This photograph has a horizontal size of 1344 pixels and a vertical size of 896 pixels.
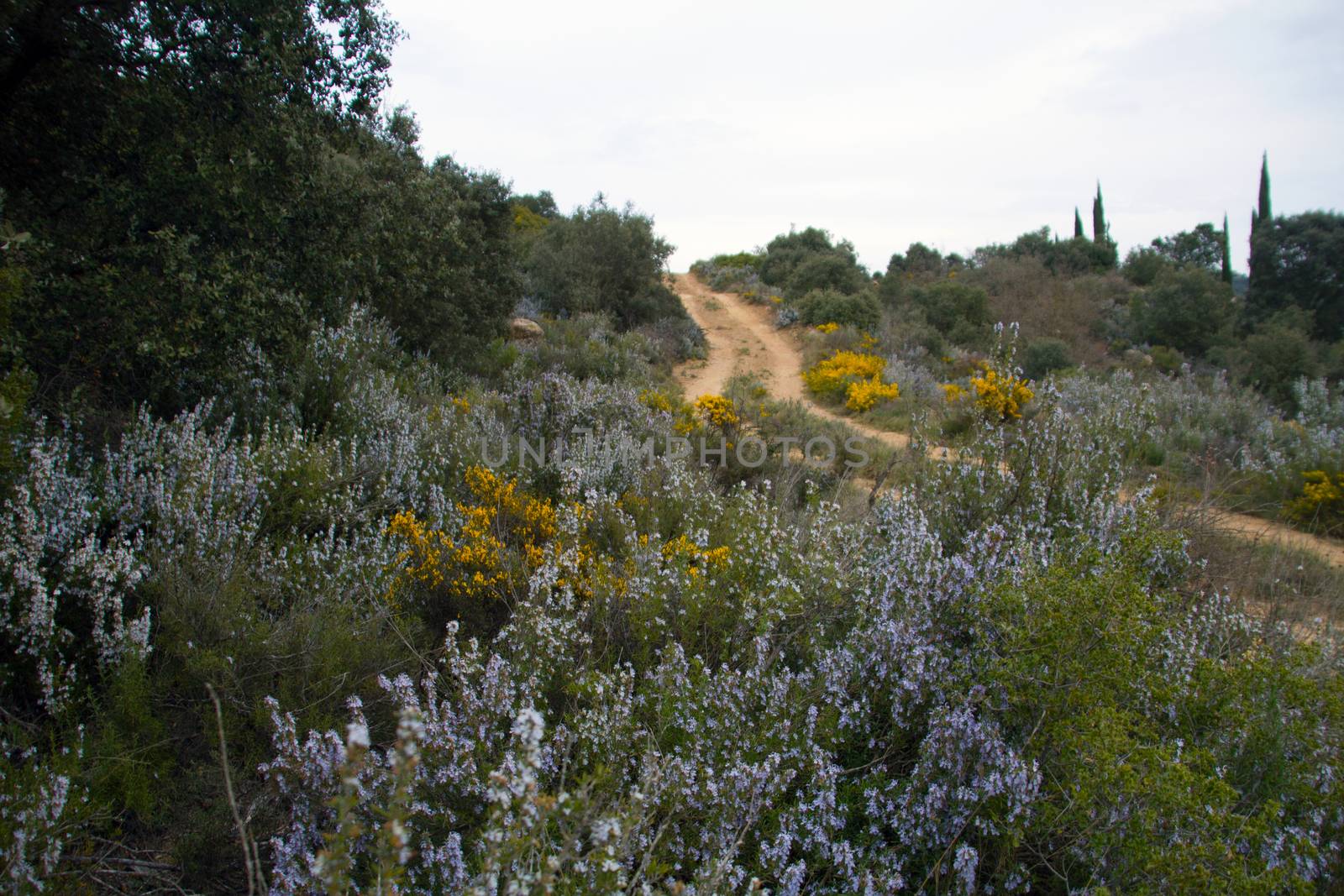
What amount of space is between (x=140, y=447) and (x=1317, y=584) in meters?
7.83

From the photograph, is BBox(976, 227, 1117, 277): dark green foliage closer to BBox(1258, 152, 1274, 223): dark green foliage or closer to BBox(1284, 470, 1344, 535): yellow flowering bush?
BBox(1258, 152, 1274, 223): dark green foliage

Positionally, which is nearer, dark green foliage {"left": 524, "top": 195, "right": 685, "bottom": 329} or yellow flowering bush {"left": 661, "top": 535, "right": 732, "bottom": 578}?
yellow flowering bush {"left": 661, "top": 535, "right": 732, "bottom": 578}

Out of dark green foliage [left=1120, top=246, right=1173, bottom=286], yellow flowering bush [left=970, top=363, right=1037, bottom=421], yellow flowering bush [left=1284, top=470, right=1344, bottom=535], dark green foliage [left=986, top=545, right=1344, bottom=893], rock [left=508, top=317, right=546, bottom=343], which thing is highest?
dark green foliage [left=1120, top=246, right=1173, bottom=286]

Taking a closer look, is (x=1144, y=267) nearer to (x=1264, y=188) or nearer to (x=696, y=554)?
(x=1264, y=188)

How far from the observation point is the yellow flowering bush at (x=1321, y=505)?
25.8ft

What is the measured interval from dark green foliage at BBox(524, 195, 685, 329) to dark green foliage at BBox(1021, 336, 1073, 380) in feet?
28.7

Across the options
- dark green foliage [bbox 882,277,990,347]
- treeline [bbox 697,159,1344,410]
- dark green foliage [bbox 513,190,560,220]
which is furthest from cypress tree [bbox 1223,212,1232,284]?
dark green foliage [bbox 513,190,560,220]

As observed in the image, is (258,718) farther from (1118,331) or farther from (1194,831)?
(1118,331)

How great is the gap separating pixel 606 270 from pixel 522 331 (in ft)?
17.0

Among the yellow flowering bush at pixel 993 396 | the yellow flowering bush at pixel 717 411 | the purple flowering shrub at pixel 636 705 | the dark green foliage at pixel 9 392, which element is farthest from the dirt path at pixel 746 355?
the dark green foliage at pixel 9 392

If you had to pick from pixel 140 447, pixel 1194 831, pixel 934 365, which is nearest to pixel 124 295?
pixel 140 447

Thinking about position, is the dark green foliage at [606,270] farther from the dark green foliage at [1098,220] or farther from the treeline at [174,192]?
the dark green foliage at [1098,220]

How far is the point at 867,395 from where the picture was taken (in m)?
13.4

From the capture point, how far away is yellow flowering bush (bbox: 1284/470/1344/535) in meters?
7.85
